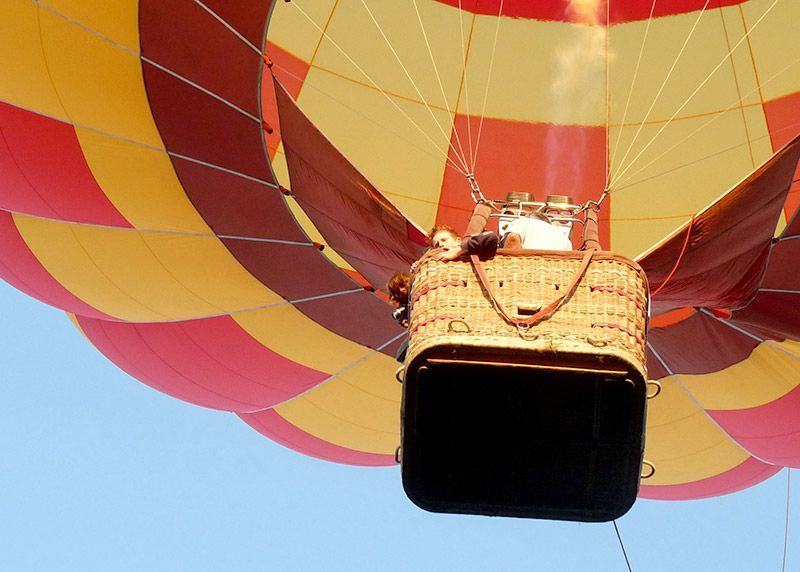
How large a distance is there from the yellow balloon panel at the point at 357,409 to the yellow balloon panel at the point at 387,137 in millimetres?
649

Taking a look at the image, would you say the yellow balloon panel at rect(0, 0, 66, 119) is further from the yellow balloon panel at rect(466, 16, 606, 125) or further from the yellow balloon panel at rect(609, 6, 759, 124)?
the yellow balloon panel at rect(609, 6, 759, 124)

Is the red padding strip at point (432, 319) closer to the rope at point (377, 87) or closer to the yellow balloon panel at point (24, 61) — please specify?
the yellow balloon panel at point (24, 61)

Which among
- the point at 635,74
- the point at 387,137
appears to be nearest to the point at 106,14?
the point at 387,137

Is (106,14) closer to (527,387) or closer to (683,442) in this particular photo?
(527,387)

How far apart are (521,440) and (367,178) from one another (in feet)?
4.89

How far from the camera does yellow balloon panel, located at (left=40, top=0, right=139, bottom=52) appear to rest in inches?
164

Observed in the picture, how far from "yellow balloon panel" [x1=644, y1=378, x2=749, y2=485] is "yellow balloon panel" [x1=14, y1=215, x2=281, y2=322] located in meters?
1.64

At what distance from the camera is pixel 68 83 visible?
4266 mm

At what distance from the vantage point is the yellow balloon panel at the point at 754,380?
498cm

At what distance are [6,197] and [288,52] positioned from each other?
1352mm

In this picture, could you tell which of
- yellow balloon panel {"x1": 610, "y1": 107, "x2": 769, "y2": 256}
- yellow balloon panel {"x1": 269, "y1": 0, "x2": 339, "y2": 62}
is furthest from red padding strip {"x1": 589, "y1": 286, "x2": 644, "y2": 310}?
yellow balloon panel {"x1": 269, "y1": 0, "x2": 339, "y2": 62}

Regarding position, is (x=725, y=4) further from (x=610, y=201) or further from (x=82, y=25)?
(x=82, y=25)

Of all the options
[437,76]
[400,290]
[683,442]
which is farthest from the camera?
[437,76]

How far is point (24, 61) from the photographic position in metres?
4.25
